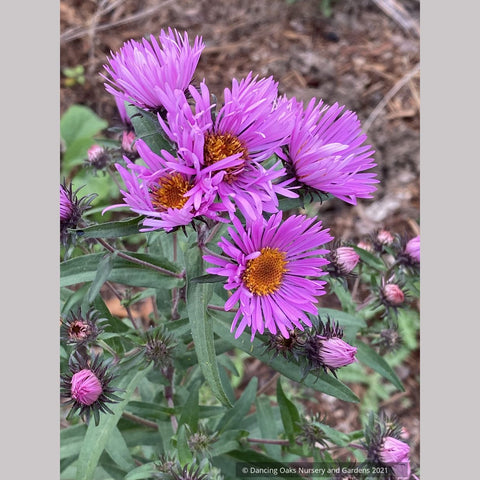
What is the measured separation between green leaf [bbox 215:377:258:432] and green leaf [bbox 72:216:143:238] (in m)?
0.77

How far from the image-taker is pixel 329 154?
3.94 ft

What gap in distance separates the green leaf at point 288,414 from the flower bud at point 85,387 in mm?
554

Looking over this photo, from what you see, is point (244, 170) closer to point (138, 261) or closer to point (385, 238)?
point (138, 261)

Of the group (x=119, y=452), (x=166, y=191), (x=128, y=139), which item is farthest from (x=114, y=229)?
(x=119, y=452)

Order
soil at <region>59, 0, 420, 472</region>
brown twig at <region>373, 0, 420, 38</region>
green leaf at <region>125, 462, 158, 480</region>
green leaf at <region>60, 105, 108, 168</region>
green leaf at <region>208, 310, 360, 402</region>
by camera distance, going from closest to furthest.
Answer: green leaf at <region>208, 310, 360, 402</region>, green leaf at <region>125, 462, 158, 480</region>, green leaf at <region>60, 105, 108, 168</region>, soil at <region>59, 0, 420, 472</region>, brown twig at <region>373, 0, 420, 38</region>

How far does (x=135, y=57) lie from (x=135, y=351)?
70 centimetres

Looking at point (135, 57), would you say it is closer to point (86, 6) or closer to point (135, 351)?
point (135, 351)

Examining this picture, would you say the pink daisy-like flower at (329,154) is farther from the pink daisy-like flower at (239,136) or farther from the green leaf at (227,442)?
the green leaf at (227,442)

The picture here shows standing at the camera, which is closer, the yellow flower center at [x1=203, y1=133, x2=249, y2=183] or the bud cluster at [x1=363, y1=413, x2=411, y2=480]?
the yellow flower center at [x1=203, y1=133, x2=249, y2=183]

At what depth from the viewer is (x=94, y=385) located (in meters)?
1.21

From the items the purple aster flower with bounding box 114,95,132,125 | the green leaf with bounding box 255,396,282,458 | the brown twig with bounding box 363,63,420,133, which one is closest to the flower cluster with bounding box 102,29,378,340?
the purple aster flower with bounding box 114,95,132,125

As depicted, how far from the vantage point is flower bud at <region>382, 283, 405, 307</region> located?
1583mm

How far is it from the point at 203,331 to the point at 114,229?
297 millimetres

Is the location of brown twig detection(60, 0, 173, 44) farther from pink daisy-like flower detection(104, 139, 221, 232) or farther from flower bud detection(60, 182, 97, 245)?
pink daisy-like flower detection(104, 139, 221, 232)
